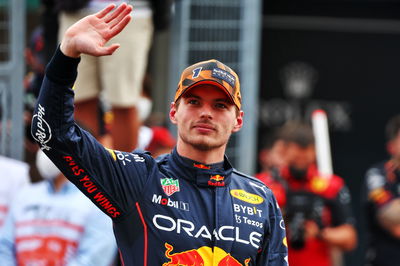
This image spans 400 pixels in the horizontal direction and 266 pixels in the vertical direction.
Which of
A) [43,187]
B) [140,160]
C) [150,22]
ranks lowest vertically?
[43,187]

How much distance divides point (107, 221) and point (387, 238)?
8.99 feet

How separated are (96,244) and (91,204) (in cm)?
27

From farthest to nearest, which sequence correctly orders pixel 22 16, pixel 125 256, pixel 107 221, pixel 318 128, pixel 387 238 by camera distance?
pixel 318 128, pixel 387 238, pixel 22 16, pixel 107 221, pixel 125 256

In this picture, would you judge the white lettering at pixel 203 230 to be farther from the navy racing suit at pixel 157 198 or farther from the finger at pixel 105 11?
the finger at pixel 105 11

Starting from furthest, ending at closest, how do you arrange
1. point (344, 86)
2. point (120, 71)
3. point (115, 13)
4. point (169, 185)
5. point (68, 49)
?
point (344, 86) < point (120, 71) < point (169, 185) < point (115, 13) < point (68, 49)

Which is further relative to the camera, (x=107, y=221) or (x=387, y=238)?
(x=387, y=238)

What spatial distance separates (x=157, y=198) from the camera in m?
3.84

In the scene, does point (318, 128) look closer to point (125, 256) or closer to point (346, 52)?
point (346, 52)

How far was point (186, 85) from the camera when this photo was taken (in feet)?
12.8

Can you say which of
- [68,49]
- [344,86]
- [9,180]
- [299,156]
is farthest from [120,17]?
[344,86]

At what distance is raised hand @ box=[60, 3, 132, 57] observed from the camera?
353cm

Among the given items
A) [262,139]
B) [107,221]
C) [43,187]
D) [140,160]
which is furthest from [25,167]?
[262,139]

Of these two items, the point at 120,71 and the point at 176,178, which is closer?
the point at 176,178

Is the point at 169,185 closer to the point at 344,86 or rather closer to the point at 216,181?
the point at 216,181
